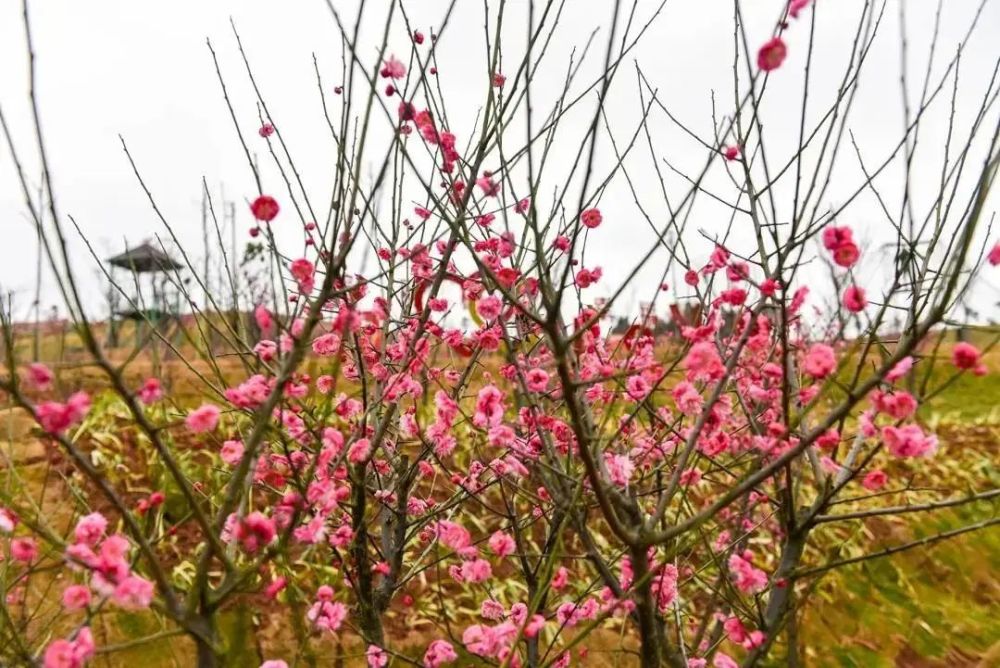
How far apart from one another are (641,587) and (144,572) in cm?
412

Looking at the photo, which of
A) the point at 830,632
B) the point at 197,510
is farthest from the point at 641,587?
the point at 830,632

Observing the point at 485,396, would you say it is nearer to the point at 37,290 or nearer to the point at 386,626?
the point at 37,290

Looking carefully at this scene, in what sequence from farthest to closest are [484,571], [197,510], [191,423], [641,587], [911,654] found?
[911,654] < [484,571] < [641,587] < [191,423] < [197,510]

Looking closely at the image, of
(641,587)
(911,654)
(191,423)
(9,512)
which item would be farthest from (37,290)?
(911,654)

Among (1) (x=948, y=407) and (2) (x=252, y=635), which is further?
(1) (x=948, y=407)

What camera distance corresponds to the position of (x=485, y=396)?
2311mm

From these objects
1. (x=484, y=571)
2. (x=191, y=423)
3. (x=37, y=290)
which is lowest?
(x=484, y=571)

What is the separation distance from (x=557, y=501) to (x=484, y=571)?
19.0 inches

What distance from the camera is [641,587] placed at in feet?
6.60

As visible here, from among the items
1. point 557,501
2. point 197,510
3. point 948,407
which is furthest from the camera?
point 948,407

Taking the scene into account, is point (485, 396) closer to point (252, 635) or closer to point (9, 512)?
point (9, 512)

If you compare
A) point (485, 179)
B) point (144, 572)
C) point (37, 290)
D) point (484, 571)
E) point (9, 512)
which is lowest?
point (144, 572)

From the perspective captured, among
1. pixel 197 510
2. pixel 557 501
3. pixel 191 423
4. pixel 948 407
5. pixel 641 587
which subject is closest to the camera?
pixel 197 510

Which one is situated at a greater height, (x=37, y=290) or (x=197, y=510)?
(x=37, y=290)
